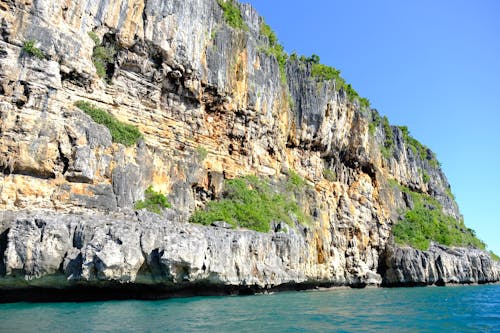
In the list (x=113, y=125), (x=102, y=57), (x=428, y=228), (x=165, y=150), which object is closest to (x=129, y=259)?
(x=113, y=125)

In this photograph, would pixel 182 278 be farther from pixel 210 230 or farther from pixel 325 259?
pixel 325 259

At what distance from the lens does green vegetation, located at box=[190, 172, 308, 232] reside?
86.4 feet

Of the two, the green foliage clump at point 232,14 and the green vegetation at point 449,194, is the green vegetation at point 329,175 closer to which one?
the green foliage clump at point 232,14

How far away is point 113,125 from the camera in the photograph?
23.0 metres

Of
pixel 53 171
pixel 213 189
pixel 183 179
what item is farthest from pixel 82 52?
pixel 213 189

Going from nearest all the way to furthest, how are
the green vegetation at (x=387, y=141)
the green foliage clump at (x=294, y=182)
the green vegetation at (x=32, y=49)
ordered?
the green vegetation at (x=32, y=49) → the green foliage clump at (x=294, y=182) → the green vegetation at (x=387, y=141)

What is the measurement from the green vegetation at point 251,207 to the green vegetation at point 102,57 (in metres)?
9.95

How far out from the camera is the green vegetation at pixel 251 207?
26.3 m

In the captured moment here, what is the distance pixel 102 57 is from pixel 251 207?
42.8 feet

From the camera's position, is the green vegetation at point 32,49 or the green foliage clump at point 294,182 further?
the green foliage clump at point 294,182

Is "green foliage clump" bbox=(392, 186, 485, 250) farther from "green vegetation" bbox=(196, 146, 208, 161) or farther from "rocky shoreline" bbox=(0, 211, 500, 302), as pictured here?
"green vegetation" bbox=(196, 146, 208, 161)

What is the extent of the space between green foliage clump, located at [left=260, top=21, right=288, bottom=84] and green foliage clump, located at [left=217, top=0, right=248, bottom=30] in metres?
3.23

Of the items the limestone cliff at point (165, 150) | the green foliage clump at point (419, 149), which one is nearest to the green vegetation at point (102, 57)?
the limestone cliff at point (165, 150)

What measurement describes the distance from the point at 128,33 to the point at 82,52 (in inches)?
151
